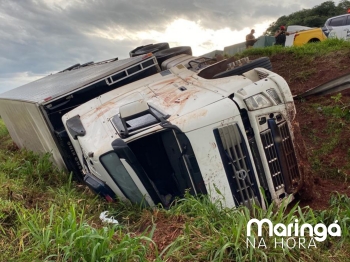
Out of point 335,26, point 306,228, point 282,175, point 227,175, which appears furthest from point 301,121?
point 335,26

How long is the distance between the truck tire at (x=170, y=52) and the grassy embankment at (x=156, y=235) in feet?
9.76

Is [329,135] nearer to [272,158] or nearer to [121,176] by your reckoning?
[272,158]

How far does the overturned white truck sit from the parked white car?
10.2 meters

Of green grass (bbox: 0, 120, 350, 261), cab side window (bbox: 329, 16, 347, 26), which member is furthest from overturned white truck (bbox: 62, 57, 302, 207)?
cab side window (bbox: 329, 16, 347, 26)

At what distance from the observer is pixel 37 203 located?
3.78 meters

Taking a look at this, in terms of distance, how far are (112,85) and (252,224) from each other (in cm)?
333

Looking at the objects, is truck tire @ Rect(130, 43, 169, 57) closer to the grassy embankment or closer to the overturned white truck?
the overturned white truck

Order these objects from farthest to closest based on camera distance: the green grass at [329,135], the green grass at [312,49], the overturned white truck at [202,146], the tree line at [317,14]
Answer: the tree line at [317,14]
the green grass at [312,49]
the green grass at [329,135]
the overturned white truck at [202,146]

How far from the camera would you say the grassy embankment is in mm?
2322

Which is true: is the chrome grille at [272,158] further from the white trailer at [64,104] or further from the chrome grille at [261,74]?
the white trailer at [64,104]

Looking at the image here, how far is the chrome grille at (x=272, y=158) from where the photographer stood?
359 cm

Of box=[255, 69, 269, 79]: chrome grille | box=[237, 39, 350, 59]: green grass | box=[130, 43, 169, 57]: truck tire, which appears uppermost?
box=[130, 43, 169, 57]: truck tire

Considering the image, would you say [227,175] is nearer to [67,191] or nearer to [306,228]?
[306,228]

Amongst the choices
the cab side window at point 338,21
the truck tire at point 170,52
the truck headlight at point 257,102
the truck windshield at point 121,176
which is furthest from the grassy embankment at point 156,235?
the cab side window at point 338,21
